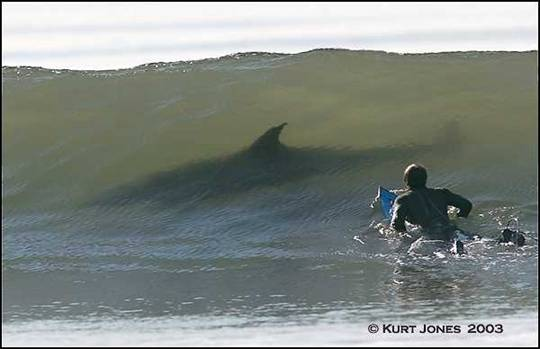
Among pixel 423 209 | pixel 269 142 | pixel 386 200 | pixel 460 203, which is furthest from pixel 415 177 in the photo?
pixel 269 142

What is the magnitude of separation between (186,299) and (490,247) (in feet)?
7.85

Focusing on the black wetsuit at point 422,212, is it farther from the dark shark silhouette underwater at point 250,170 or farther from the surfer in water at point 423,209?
the dark shark silhouette underwater at point 250,170

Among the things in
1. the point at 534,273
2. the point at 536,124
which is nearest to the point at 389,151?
the point at 536,124

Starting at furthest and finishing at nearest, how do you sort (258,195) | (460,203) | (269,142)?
1. (269,142)
2. (258,195)
3. (460,203)

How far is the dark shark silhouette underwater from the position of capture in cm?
1356

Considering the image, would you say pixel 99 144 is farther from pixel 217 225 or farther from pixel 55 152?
pixel 217 225

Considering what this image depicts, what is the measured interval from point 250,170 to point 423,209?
3.50 meters

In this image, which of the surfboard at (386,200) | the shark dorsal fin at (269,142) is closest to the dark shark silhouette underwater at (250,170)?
the shark dorsal fin at (269,142)

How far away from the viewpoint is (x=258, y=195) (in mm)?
13281

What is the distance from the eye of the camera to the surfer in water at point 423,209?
10453mm

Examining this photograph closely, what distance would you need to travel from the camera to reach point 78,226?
13242mm

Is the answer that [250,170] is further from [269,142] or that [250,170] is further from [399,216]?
[399,216]

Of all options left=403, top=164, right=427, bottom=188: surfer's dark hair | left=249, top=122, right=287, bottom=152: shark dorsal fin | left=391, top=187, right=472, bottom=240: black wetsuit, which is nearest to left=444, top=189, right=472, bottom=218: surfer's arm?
left=391, top=187, right=472, bottom=240: black wetsuit

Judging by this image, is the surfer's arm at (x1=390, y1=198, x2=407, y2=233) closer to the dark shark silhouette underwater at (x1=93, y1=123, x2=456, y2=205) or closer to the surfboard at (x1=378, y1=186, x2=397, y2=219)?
the surfboard at (x1=378, y1=186, x2=397, y2=219)
